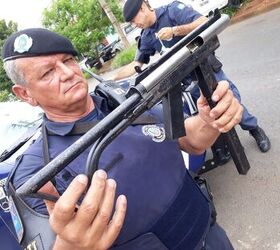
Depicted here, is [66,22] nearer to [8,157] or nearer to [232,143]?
[8,157]

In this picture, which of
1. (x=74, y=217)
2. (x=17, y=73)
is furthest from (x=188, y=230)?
(x=17, y=73)

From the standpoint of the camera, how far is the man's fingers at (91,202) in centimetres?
107

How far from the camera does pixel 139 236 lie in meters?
1.60

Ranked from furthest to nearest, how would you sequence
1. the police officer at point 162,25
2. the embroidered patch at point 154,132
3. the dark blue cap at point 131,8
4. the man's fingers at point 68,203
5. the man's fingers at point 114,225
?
the dark blue cap at point 131,8
the police officer at point 162,25
the embroidered patch at point 154,132
the man's fingers at point 114,225
the man's fingers at point 68,203

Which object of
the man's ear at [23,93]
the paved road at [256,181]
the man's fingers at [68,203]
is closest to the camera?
the man's fingers at [68,203]

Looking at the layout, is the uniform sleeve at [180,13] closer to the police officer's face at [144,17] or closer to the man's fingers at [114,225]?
the police officer's face at [144,17]

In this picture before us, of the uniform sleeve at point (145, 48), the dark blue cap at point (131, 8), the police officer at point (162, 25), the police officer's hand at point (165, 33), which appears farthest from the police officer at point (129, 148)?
the uniform sleeve at point (145, 48)

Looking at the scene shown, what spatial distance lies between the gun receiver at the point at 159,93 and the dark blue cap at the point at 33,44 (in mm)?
566

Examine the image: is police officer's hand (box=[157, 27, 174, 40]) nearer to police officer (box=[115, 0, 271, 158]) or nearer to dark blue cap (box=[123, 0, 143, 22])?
police officer (box=[115, 0, 271, 158])

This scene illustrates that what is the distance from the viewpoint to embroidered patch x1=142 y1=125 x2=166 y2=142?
171 cm

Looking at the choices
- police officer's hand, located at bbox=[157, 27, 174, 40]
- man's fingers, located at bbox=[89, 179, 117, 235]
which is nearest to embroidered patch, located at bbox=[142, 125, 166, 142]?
man's fingers, located at bbox=[89, 179, 117, 235]

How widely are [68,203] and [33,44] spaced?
92 cm

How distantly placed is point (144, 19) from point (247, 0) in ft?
31.6

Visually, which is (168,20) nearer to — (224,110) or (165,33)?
(165,33)
